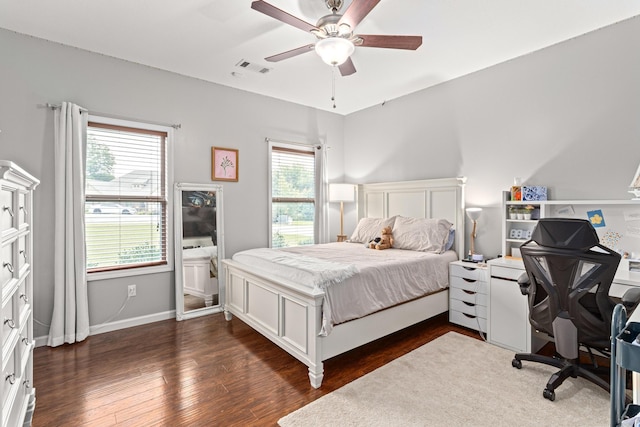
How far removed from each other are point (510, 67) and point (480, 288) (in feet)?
7.73

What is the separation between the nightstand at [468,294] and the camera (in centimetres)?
317

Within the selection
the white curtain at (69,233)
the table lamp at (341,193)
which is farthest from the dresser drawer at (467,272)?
the white curtain at (69,233)

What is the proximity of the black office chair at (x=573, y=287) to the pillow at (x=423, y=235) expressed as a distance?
1.42 m

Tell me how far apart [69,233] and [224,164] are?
69.0 inches

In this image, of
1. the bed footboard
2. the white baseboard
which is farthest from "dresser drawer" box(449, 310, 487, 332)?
the white baseboard

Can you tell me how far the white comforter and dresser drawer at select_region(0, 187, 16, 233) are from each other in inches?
67.9

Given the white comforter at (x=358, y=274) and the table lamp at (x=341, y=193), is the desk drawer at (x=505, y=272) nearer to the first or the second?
the white comforter at (x=358, y=274)

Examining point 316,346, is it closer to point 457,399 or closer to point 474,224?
point 457,399

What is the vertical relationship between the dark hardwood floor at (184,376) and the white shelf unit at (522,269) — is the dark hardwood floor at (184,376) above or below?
below

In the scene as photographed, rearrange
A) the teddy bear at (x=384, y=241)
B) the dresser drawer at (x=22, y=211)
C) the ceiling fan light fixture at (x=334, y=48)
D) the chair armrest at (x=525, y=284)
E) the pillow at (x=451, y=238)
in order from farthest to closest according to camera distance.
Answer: the teddy bear at (x=384, y=241)
the pillow at (x=451, y=238)
the chair armrest at (x=525, y=284)
the ceiling fan light fixture at (x=334, y=48)
the dresser drawer at (x=22, y=211)

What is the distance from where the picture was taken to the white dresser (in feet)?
4.41

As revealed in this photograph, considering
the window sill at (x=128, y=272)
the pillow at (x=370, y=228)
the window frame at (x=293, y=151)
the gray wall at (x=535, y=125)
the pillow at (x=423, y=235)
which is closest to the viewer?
the gray wall at (x=535, y=125)

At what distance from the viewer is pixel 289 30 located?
111 inches

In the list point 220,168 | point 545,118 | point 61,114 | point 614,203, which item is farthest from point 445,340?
point 61,114
